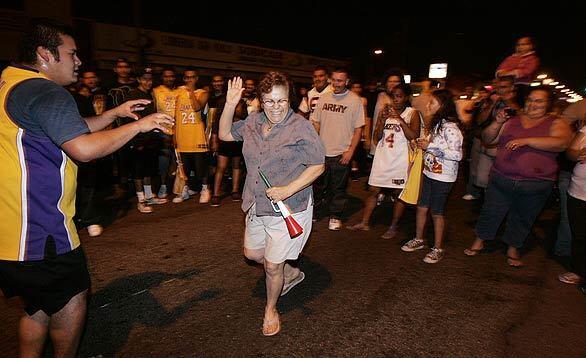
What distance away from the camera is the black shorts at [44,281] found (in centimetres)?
204

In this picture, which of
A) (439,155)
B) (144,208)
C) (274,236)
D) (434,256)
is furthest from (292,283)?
(144,208)

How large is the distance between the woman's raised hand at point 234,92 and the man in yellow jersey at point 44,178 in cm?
87

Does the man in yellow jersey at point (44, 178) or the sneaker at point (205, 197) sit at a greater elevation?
the man in yellow jersey at point (44, 178)

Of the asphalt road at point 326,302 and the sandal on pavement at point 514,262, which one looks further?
the sandal on pavement at point 514,262

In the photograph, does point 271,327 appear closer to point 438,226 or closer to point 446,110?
point 438,226

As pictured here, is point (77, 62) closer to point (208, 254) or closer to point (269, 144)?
point (269, 144)

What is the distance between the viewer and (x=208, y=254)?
4516 millimetres

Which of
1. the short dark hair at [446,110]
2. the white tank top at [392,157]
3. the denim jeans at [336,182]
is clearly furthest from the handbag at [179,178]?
the short dark hair at [446,110]

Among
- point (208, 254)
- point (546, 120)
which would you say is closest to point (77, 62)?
point (208, 254)

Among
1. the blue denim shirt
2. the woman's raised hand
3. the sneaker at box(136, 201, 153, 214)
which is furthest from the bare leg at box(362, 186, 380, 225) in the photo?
the sneaker at box(136, 201, 153, 214)

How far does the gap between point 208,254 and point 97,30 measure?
47.6 feet

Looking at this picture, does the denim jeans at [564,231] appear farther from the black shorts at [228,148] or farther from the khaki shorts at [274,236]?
the black shorts at [228,148]

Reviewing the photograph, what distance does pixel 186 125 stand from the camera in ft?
20.7

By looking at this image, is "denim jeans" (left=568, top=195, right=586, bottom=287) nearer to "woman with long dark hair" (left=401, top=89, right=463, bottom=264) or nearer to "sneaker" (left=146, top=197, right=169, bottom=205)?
"woman with long dark hair" (left=401, top=89, right=463, bottom=264)
